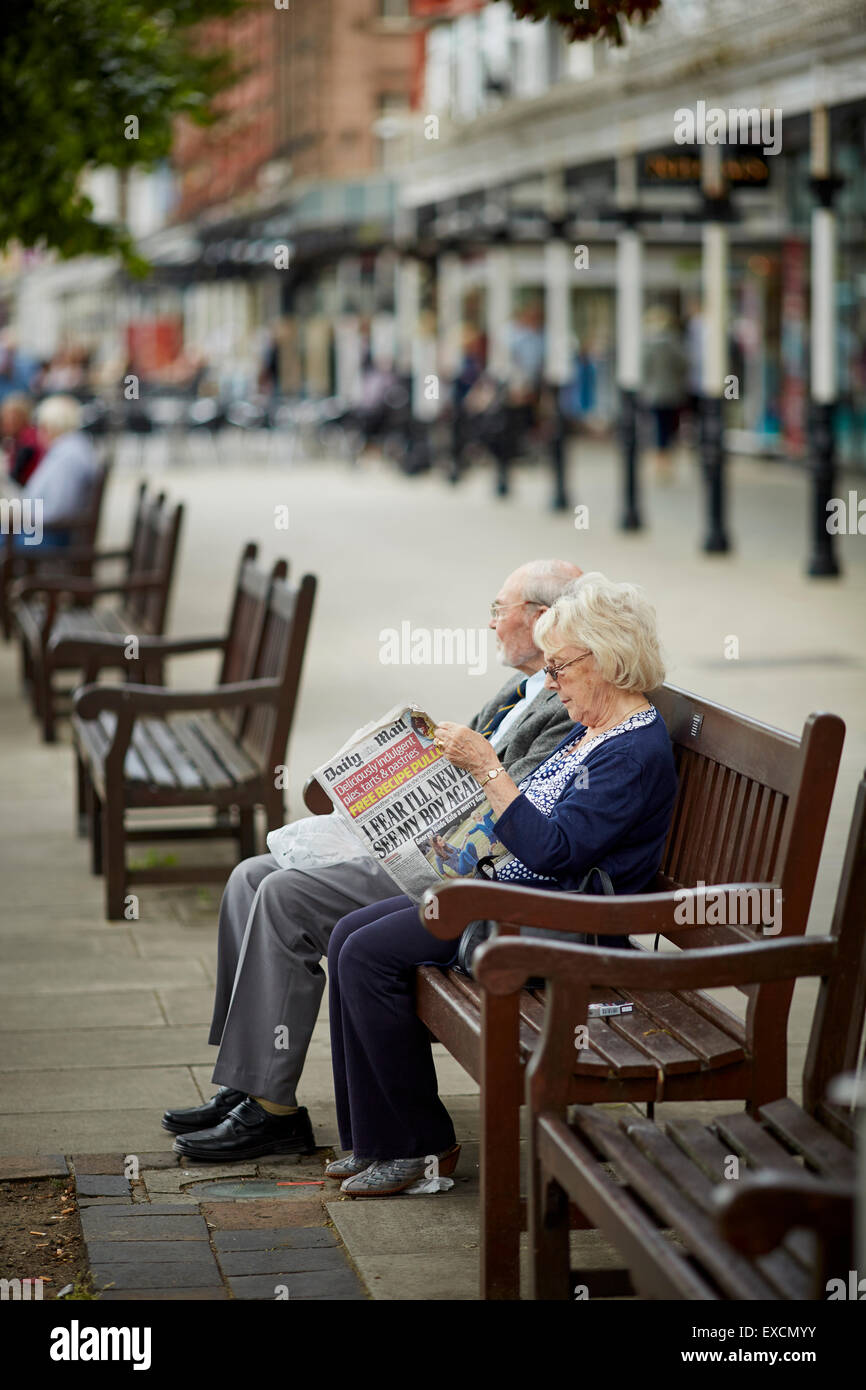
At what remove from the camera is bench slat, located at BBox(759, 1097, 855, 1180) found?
10.3 feet

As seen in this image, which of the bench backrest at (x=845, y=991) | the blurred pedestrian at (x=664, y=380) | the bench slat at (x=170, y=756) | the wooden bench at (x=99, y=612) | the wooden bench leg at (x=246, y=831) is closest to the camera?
the bench backrest at (x=845, y=991)

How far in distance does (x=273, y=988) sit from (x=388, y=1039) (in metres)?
0.36

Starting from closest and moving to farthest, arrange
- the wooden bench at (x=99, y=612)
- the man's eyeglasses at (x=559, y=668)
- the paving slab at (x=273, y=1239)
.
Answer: the paving slab at (x=273, y=1239)
the man's eyeglasses at (x=559, y=668)
the wooden bench at (x=99, y=612)

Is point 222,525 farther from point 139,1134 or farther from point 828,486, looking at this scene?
point 139,1134

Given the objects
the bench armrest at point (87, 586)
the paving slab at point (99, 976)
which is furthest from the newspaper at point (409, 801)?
the bench armrest at point (87, 586)

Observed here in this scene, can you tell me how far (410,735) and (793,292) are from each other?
82.7 ft

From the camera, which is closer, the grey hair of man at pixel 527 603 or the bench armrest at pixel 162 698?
the grey hair of man at pixel 527 603

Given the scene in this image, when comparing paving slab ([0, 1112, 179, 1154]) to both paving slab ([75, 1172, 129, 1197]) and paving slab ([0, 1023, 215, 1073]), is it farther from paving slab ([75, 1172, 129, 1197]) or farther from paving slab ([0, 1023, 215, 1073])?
paving slab ([0, 1023, 215, 1073])

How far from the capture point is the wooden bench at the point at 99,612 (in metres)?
9.70

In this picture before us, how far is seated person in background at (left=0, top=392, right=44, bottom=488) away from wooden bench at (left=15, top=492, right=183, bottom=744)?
3.05 metres

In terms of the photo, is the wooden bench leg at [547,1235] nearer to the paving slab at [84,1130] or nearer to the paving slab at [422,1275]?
the paving slab at [422,1275]

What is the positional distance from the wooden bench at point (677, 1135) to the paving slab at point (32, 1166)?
54.3 inches

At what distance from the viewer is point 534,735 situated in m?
4.67

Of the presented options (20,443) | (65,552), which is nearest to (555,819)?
(65,552)
